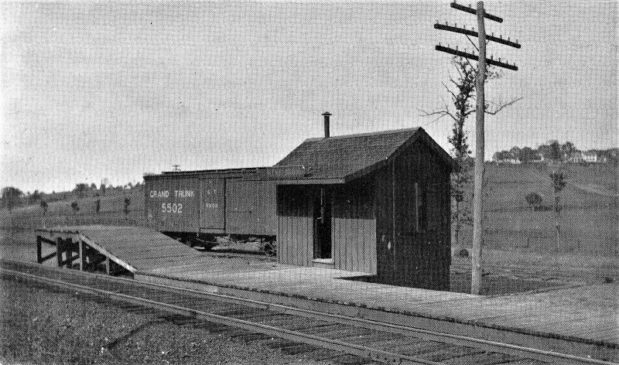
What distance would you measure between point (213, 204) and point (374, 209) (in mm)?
8461

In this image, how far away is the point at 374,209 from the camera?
15117 mm

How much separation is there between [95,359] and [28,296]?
8.01 m

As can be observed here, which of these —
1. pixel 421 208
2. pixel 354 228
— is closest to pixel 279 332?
pixel 354 228

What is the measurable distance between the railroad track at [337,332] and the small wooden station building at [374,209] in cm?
406

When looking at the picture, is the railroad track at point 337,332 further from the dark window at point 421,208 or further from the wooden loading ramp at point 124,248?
the dark window at point 421,208

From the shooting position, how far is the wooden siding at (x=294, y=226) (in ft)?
55.2

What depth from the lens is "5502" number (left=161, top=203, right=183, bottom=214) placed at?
23391 millimetres

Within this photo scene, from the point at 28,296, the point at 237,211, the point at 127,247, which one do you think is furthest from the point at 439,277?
the point at 28,296

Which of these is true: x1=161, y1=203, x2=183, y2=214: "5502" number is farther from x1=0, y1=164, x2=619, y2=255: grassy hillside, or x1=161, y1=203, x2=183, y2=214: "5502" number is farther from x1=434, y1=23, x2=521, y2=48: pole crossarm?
x1=434, y1=23, x2=521, y2=48: pole crossarm

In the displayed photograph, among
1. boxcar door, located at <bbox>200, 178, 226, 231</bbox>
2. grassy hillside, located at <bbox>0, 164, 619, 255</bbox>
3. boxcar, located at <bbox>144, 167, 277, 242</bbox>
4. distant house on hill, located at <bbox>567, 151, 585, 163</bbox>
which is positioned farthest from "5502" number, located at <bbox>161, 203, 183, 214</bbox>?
distant house on hill, located at <bbox>567, 151, 585, 163</bbox>

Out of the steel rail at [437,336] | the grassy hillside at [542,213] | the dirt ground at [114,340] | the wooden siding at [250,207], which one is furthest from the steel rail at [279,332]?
the grassy hillside at [542,213]

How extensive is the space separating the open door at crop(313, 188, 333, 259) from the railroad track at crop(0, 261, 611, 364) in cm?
430

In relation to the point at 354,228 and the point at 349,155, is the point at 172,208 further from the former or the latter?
the point at 354,228

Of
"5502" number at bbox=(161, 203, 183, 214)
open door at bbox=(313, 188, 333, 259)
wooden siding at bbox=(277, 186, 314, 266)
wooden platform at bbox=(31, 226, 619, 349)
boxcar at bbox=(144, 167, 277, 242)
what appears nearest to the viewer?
wooden platform at bbox=(31, 226, 619, 349)
